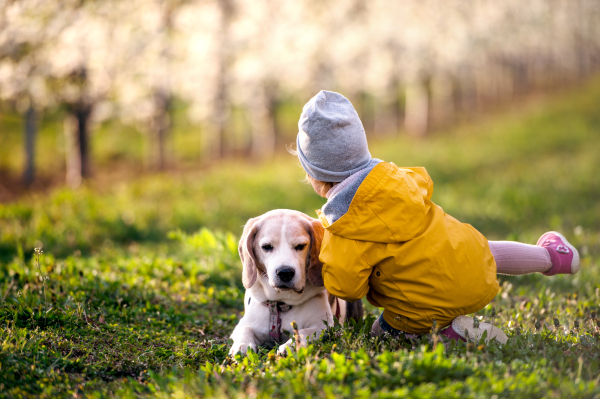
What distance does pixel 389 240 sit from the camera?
9.48ft

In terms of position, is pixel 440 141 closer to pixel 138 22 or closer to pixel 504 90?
pixel 138 22

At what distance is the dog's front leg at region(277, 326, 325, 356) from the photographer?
3.03 metres

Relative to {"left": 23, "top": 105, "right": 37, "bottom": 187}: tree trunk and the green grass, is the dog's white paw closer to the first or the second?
the green grass

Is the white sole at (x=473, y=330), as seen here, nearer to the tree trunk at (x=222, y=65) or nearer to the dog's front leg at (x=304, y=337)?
the dog's front leg at (x=304, y=337)

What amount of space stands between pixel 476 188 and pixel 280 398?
9304 millimetres

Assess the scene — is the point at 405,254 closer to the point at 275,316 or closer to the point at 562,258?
the point at 275,316

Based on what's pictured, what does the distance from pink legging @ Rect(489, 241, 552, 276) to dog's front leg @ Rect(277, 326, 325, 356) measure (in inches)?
50.8

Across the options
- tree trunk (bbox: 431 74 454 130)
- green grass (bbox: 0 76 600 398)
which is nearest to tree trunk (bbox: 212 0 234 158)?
green grass (bbox: 0 76 600 398)

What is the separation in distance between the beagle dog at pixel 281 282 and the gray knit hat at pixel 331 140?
16.6 inches

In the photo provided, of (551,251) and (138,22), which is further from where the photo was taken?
(138,22)

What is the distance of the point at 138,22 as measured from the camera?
38.5ft

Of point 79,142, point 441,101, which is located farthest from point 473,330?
point 441,101

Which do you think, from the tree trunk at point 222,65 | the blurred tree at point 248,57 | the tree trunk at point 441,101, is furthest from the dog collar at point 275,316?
the tree trunk at point 441,101

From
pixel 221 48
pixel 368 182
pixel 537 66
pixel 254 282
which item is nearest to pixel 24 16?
pixel 254 282
